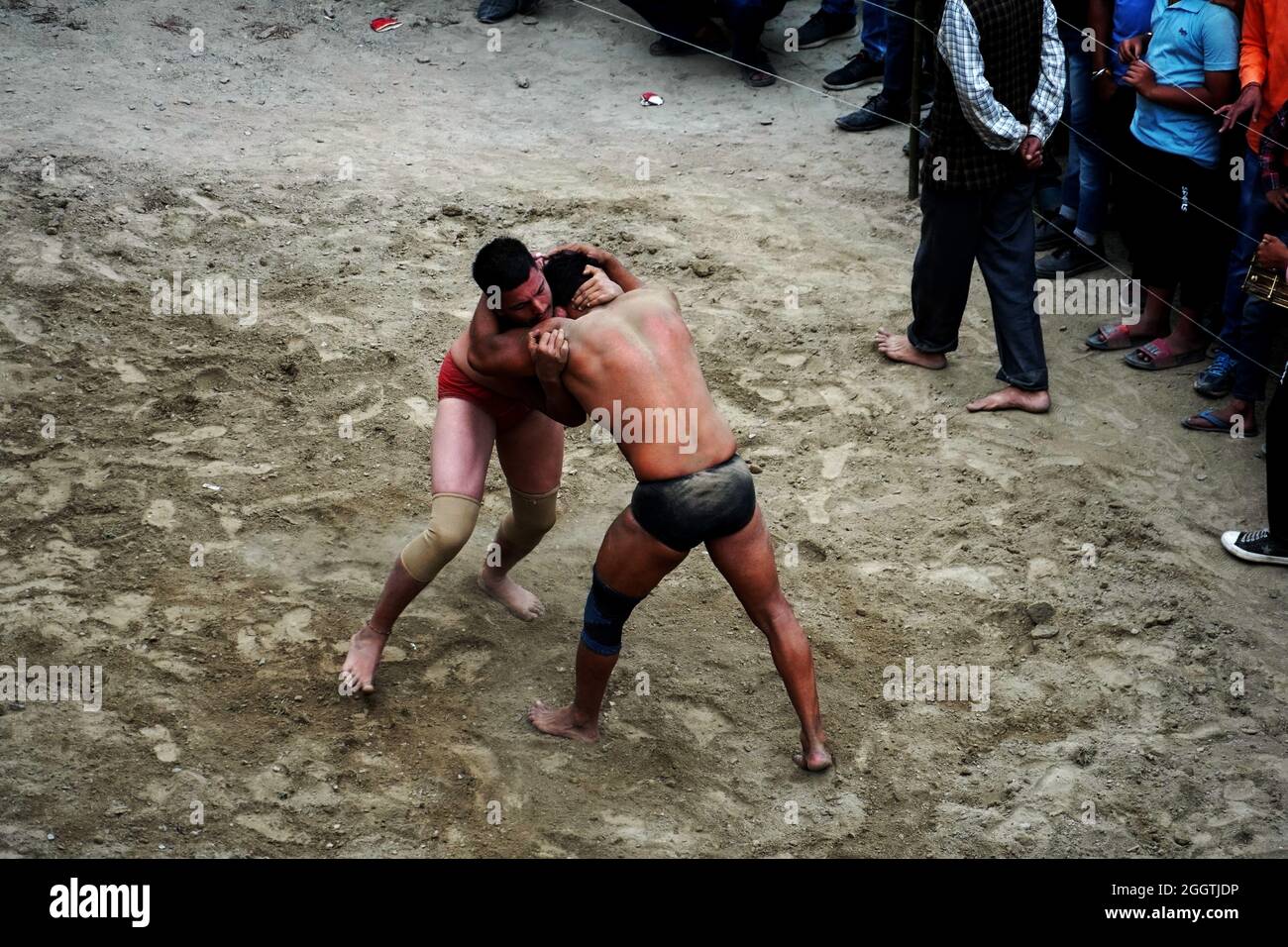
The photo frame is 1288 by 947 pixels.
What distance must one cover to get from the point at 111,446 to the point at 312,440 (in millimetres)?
808

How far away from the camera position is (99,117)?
7117 millimetres

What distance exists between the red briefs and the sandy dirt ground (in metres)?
0.87

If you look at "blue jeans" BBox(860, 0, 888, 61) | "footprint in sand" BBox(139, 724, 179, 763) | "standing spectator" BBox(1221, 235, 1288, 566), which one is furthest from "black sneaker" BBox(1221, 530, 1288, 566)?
"blue jeans" BBox(860, 0, 888, 61)

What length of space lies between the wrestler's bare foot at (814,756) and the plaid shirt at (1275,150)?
3.02 meters

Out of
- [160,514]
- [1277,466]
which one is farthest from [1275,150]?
[160,514]

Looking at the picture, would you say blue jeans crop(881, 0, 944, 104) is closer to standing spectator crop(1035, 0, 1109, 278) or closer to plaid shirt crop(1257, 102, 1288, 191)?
standing spectator crop(1035, 0, 1109, 278)

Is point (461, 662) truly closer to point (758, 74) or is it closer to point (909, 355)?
point (909, 355)

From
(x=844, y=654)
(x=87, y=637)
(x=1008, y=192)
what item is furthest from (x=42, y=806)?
(x=1008, y=192)

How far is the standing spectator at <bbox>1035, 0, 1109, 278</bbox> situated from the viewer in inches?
244

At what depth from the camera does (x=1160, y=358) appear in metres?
5.81

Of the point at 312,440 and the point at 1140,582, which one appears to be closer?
the point at 1140,582

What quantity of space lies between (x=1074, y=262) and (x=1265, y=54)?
4.82 ft

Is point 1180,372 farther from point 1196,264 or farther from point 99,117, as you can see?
point 99,117

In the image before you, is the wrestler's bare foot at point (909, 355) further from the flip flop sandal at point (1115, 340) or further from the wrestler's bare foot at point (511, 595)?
the wrestler's bare foot at point (511, 595)
